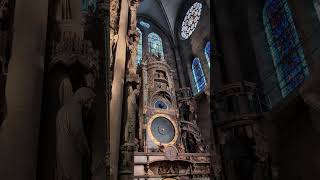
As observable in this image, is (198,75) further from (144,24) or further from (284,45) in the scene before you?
(284,45)

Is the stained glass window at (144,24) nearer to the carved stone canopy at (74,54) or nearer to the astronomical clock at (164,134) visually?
the astronomical clock at (164,134)

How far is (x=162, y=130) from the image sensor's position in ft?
53.0

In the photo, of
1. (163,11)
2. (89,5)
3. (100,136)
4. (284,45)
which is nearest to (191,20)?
(163,11)

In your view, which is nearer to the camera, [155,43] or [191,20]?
[191,20]

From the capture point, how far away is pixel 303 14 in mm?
7070

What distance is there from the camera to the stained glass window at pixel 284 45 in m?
8.23

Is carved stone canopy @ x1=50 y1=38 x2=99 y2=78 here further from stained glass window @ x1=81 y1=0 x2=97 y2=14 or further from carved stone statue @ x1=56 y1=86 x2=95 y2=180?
stained glass window @ x1=81 y1=0 x2=97 y2=14

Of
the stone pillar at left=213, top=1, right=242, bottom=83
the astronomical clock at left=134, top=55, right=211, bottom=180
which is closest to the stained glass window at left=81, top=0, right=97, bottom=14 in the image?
the stone pillar at left=213, top=1, right=242, bottom=83

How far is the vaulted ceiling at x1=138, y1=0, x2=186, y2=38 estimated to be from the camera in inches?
884

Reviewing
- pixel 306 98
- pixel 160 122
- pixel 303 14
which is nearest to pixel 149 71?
pixel 160 122

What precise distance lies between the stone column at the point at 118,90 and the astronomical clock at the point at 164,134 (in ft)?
20.0

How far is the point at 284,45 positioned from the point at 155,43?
14747mm

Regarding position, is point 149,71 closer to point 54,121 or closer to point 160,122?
point 160,122

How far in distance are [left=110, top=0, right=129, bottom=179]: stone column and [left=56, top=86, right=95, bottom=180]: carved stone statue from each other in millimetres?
4938
